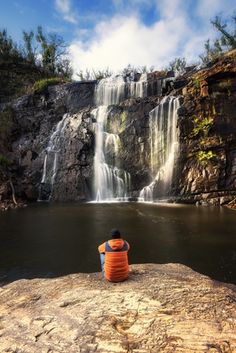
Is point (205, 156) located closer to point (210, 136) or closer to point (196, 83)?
point (210, 136)

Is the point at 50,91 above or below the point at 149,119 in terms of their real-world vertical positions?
above

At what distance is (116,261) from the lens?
589 cm

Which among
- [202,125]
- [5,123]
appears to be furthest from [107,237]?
[5,123]

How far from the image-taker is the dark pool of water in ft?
30.6

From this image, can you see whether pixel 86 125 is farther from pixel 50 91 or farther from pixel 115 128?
pixel 50 91

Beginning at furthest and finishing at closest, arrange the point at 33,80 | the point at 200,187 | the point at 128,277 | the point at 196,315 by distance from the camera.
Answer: the point at 33,80 → the point at 200,187 → the point at 128,277 → the point at 196,315

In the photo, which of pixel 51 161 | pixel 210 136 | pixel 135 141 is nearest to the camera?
pixel 210 136

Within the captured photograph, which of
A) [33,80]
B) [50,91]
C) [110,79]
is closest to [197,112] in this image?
[110,79]

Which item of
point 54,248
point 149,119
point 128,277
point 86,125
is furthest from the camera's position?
point 86,125

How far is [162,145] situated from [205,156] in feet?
12.0

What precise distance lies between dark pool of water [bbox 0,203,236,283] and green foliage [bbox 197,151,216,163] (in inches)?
173

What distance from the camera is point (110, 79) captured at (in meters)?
32.5

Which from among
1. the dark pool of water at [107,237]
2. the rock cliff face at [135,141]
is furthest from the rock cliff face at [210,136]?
the dark pool of water at [107,237]

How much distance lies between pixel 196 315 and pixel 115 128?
918 inches
